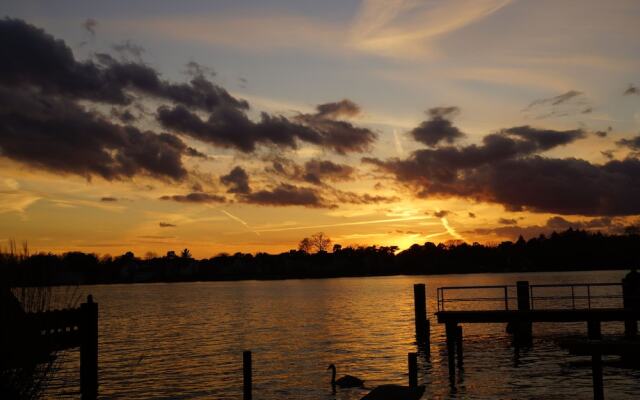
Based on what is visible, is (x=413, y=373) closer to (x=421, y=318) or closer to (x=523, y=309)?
(x=523, y=309)

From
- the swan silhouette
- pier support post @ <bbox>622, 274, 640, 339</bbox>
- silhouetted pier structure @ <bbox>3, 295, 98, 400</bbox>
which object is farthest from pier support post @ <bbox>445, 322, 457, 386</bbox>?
silhouetted pier structure @ <bbox>3, 295, 98, 400</bbox>

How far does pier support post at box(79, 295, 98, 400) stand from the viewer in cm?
2242

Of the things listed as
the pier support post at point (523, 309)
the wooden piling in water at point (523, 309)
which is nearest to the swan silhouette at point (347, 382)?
the pier support post at point (523, 309)

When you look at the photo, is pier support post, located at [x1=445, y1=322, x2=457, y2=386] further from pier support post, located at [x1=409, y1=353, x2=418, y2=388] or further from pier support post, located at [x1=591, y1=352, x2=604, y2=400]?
pier support post, located at [x1=591, y1=352, x2=604, y2=400]

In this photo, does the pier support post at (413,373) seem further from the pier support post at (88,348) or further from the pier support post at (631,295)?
the pier support post at (631,295)

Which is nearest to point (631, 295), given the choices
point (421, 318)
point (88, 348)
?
point (421, 318)

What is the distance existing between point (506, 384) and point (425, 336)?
1490 centimetres

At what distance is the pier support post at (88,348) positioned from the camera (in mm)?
22422

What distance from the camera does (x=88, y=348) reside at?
2289 cm

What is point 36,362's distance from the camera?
10828mm

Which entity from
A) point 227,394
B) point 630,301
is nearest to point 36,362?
point 227,394

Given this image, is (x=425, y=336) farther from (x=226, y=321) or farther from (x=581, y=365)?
(x=226, y=321)

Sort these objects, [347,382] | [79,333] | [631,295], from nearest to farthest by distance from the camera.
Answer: [79,333]
[347,382]
[631,295]

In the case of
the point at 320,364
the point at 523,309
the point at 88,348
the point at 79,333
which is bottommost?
the point at 320,364
